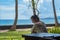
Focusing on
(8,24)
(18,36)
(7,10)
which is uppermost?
(7,10)

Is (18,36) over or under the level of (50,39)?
under

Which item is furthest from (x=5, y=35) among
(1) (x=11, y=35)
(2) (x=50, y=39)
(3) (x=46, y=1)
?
(2) (x=50, y=39)

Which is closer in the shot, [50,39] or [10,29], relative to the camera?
[50,39]

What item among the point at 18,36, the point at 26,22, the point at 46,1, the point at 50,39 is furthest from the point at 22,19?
the point at 50,39

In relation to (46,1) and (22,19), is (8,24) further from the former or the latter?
(46,1)

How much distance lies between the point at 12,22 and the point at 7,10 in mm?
357

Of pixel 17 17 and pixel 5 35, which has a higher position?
pixel 17 17

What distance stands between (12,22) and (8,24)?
127mm

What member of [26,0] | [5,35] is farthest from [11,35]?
[26,0]

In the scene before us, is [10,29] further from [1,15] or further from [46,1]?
[46,1]

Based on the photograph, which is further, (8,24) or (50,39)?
(8,24)

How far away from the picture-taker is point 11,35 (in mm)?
5191

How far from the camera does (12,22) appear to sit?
5223 millimetres

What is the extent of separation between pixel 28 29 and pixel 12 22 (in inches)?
19.0
